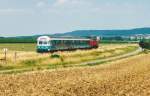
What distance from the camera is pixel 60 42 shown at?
8325 centimetres

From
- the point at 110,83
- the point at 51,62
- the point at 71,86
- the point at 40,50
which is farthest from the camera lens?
the point at 40,50

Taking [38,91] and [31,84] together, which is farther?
[31,84]

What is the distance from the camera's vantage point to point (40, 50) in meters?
81.8

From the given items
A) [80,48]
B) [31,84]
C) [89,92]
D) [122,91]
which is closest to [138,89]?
[122,91]

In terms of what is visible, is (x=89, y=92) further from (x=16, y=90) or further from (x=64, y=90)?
(x=16, y=90)

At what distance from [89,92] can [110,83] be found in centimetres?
566

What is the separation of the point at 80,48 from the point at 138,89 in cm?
6971

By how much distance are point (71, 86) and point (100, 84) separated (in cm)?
236

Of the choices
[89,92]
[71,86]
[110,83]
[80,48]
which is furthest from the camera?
[80,48]

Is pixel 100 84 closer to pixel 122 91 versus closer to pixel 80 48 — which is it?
pixel 122 91

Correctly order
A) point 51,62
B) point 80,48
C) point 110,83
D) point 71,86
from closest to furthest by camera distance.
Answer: point 71,86 < point 110,83 < point 51,62 < point 80,48

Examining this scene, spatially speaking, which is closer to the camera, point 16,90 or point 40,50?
point 16,90

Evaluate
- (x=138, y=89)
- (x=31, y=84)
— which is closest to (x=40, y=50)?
(x=31, y=84)

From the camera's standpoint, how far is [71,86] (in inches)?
1225
